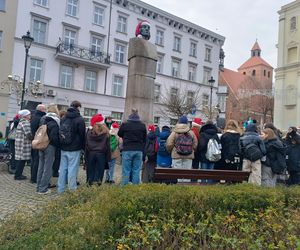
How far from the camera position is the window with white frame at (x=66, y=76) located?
32344 mm

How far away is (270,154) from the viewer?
301 inches

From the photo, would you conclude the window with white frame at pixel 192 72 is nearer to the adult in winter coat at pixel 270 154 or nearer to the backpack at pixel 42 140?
Result: the adult in winter coat at pixel 270 154

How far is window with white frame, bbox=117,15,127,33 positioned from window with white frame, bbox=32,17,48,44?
885cm

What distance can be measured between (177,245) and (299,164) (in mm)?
6144

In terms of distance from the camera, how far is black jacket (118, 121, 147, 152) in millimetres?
7707

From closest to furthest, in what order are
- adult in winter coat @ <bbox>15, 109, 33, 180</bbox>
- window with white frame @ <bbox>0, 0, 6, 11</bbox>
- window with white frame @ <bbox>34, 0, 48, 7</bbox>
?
adult in winter coat @ <bbox>15, 109, 33, 180</bbox> < window with white frame @ <bbox>0, 0, 6, 11</bbox> < window with white frame @ <bbox>34, 0, 48, 7</bbox>

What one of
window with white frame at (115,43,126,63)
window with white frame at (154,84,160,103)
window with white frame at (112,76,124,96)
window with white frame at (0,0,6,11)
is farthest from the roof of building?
window with white frame at (0,0,6,11)

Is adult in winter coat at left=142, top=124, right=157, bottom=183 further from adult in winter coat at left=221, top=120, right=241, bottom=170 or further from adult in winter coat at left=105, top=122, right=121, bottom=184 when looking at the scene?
adult in winter coat at left=221, top=120, right=241, bottom=170

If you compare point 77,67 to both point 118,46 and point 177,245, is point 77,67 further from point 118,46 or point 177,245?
point 177,245

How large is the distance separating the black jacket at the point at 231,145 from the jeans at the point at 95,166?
2903mm

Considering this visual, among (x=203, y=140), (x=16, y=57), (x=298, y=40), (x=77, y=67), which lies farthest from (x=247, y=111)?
(x=203, y=140)

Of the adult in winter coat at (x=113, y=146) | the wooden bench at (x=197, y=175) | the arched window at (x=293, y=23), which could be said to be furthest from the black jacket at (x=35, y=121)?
the arched window at (x=293, y=23)

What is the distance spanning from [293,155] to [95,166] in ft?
16.5

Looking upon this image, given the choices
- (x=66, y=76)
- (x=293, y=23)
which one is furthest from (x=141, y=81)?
(x=293, y=23)
